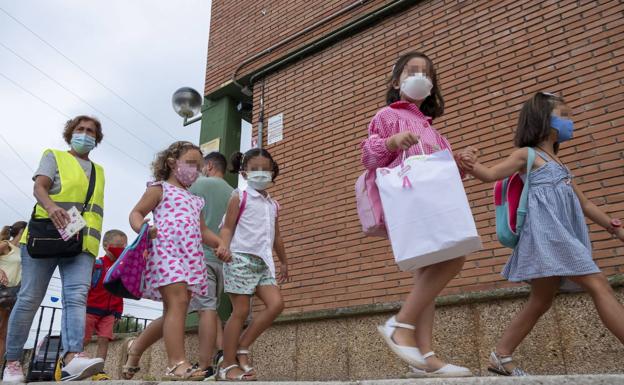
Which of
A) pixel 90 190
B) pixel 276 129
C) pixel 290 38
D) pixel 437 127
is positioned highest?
pixel 290 38

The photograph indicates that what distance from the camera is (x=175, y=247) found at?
10.9ft

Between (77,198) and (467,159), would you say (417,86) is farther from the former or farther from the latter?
(77,198)

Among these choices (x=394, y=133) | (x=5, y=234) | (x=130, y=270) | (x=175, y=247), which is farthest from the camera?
(x=5, y=234)

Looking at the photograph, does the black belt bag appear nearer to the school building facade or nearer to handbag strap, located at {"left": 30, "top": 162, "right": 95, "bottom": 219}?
handbag strap, located at {"left": 30, "top": 162, "right": 95, "bottom": 219}

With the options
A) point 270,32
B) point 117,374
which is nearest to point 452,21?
point 270,32

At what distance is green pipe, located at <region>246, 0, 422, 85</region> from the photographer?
6204 mm

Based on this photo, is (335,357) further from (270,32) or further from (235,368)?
(270,32)

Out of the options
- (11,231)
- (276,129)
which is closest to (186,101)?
(276,129)

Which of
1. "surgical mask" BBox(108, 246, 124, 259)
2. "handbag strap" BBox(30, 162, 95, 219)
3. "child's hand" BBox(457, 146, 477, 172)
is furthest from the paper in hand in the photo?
"child's hand" BBox(457, 146, 477, 172)

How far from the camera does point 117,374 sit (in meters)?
6.88

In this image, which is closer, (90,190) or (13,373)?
(13,373)

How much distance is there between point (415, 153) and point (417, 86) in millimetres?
416

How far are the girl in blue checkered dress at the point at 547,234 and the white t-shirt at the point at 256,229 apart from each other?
5.38 feet

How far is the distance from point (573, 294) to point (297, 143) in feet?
12.5
